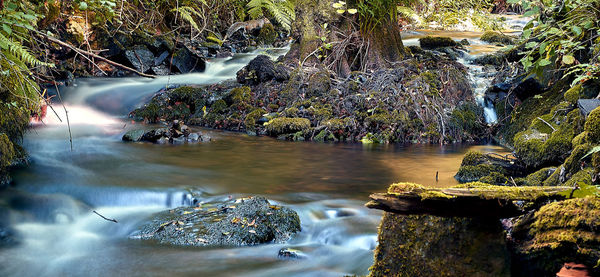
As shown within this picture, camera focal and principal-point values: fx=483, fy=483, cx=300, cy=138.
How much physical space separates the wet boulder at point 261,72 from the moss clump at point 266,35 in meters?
6.06

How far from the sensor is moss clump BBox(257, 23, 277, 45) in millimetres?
17797

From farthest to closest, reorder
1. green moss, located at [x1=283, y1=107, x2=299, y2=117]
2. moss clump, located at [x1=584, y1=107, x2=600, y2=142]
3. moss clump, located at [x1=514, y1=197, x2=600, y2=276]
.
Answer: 1. green moss, located at [x1=283, y1=107, x2=299, y2=117]
2. moss clump, located at [x1=584, y1=107, x2=600, y2=142]
3. moss clump, located at [x1=514, y1=197, x2=600, y2=276]

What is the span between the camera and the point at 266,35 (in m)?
17.9

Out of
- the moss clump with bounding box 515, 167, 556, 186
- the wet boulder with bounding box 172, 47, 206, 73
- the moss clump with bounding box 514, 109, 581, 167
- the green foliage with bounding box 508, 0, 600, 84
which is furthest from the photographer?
the wet boulder with bounding box 172, 47, 206, 73

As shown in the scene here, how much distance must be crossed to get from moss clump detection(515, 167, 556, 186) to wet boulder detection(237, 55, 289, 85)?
278 inches

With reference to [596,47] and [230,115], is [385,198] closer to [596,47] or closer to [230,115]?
[596,47]

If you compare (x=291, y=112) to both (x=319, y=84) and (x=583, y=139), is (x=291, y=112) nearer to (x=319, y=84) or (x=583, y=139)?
(x=319, y=84)

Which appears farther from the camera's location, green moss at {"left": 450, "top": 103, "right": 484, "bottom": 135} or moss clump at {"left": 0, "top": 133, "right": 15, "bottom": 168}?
green moss at {"left": 450, "top": 103, "right": 484, "bottom": 135}

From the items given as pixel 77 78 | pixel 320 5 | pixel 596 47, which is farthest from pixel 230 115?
pixel 596 47

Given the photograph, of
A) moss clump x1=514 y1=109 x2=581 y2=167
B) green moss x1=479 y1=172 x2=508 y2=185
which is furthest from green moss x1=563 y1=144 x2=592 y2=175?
green moss x1=479 y1=172 x2=508 y2=185

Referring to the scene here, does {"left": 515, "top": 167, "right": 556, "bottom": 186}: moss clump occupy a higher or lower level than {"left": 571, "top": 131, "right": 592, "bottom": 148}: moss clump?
lower

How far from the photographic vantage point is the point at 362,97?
9859mm

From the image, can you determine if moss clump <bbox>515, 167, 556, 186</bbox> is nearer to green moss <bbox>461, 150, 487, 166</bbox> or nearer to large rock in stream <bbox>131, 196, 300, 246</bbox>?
green moss <bbox>461, 150, 487, 166</bbox>

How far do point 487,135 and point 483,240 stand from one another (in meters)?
7.98
